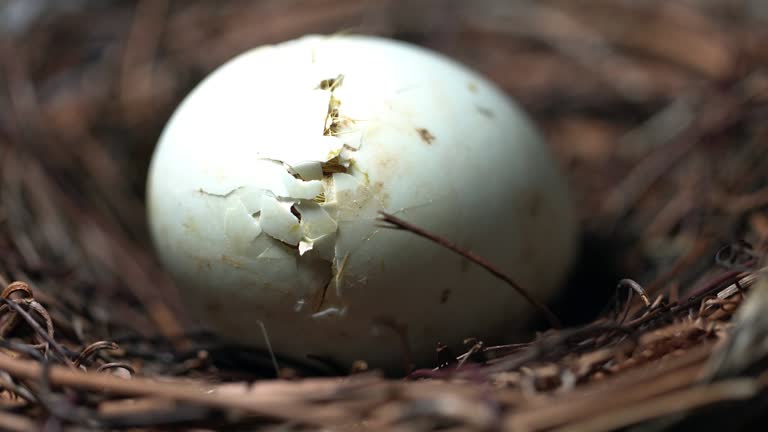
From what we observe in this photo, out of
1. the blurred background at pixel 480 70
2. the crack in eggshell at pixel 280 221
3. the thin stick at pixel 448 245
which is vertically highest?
the blurred background at pixel 480 70

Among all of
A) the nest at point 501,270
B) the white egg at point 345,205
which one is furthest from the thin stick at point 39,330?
the white egg at point 345,205

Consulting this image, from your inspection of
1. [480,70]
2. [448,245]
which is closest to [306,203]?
[448,245]

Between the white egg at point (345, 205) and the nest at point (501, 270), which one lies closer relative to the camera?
the nest at point (501, 270)

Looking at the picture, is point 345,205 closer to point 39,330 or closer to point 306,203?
point 306,203

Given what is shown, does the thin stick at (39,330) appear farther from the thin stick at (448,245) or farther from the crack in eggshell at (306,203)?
the thin stick at (448,245)

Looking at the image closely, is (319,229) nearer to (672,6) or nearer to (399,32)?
(399,32)

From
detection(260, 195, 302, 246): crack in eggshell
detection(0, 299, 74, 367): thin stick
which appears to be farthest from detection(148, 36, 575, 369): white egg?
detection(0, 299, 74, 367): thin stick

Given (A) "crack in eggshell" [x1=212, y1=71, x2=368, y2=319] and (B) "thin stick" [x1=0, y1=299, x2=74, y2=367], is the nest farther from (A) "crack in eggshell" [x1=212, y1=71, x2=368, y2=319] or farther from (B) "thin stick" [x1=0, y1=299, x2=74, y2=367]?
(A) "crack in eggshell" [x1=212, y1=71, x2=368, y2=319]

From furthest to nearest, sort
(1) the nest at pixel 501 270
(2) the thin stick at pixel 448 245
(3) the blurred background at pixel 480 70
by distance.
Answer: (3) the blurred background at pixel 480 70
(2) the thin stick at pixel 448 245
(1) the nest at pixel 501 270
